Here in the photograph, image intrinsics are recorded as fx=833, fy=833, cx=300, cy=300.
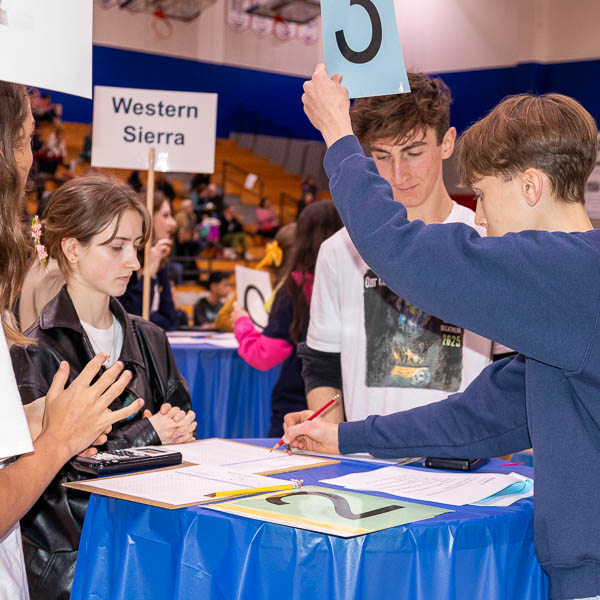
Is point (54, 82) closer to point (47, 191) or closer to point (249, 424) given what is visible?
point (249, 424)

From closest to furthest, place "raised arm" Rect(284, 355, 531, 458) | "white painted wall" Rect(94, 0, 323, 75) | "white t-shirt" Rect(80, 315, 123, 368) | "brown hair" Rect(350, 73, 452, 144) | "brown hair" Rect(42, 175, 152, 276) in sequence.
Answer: "raised arm" Rect(284, 355, 531, 458), "brown hair" Rect(350, 73, 452, 144), "white t-shirt" Rect(80, 315, 123, 368), "brown hair" Rect(42, 175, 152, 276), "white painted wall" Rect(94, 0, 323, 75)

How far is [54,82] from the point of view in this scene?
1323 mm

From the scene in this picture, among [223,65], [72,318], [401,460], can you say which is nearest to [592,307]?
[401,460]

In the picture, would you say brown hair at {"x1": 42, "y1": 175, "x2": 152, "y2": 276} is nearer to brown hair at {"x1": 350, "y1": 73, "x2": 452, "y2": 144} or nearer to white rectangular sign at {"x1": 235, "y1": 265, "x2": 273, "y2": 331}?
brown hair at {"x1": 350, "y1": 73, "x2": 452, "y2": 144}

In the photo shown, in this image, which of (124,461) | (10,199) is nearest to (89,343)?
(124,461)

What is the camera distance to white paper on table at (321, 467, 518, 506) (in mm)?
1621

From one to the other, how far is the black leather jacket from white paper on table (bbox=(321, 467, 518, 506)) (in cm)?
61

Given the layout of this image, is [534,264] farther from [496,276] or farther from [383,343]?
[383,343]

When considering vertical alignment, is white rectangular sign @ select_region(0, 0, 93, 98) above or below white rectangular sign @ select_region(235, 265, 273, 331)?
above

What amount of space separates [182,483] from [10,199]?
0.65 metres

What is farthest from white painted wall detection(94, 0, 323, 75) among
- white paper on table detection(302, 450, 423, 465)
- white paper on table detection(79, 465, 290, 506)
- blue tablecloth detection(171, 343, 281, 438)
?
white paper on table detection(79, 465, 290, 506)

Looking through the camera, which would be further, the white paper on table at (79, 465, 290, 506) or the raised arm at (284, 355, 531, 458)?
the raised arm at (284, 355, 531, 458)

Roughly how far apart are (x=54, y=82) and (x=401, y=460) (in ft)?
3.82

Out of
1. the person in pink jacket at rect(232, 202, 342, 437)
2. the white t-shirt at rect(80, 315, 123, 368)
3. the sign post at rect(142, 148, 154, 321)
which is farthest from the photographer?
the sign post at rect(142, 148, 154, 321)
